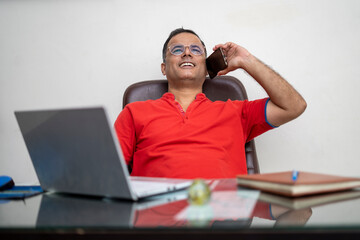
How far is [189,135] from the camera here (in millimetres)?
1581

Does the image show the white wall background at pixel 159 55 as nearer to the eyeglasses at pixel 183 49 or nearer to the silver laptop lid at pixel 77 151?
the eyeglasses at pixel 183 49

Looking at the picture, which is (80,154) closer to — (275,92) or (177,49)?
(275,92)

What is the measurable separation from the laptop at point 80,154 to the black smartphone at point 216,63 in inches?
40.1

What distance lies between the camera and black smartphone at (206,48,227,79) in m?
1.74

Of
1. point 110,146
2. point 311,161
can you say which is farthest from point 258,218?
point 311,161

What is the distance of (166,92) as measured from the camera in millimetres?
1957

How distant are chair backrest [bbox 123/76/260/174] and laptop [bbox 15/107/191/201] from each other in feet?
3.16

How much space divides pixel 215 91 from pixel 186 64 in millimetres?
226

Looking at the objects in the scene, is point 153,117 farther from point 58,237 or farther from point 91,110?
point 58,237

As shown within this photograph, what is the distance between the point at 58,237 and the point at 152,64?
1786mm

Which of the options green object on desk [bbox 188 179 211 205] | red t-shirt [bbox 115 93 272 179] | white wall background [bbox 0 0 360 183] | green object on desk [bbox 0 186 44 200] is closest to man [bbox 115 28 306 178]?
red t-shirt [bbox 115 93 272 179]

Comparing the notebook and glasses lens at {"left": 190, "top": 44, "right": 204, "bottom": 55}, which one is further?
glasses lens at {"left": 190, "top": 44, "right": 204, "bottom": 55}

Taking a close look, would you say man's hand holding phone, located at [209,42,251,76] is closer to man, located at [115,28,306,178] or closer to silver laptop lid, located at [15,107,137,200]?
man, located at [115,28,306,178]

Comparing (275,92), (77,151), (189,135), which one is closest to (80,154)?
(77,151)
